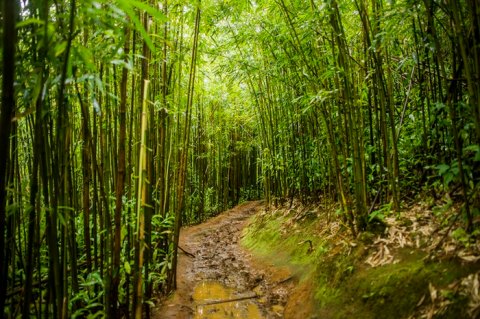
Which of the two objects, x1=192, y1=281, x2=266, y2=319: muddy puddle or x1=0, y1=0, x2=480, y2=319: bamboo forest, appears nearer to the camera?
x1=0, y1=0, x2=480, y2=319: bamboo forest

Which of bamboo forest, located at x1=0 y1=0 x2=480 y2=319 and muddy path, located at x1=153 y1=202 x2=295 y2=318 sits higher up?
bamboo forest, located at x1=0 y1=0 x2=480 y2=319

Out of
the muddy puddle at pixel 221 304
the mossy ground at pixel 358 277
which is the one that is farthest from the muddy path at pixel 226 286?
the mossy ground at pixel 358 277

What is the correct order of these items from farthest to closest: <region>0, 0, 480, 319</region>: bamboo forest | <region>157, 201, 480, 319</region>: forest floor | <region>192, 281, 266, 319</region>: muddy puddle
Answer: <region>192, 281, 266, 319</region>: muddy puddle → <region>157, 201, 480, 319</region>: forest floor → <region>0, 0, 480, 319</region>: bamboo forest

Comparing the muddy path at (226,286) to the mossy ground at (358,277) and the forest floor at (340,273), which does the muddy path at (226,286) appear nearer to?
the forest floor at (340,273)

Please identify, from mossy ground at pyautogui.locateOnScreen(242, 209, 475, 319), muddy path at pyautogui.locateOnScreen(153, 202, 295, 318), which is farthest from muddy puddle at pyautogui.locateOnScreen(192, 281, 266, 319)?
mossy ground at pyautogui.locateOnScreen(242, 209, 475, 319)

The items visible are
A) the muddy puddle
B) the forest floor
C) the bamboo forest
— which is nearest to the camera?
the bamboo forest

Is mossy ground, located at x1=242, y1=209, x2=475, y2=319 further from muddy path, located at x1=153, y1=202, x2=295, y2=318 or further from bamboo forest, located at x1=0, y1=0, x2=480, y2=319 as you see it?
muddy path, located at x1=153, y1=202, x2=295, y2=318

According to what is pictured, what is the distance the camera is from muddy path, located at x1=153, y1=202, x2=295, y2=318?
9.16ft

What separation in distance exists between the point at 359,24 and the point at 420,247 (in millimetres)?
2173

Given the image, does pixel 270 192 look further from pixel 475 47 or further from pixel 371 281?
pixel 475 47

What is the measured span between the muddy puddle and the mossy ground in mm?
412

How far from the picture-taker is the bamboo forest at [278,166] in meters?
1.48

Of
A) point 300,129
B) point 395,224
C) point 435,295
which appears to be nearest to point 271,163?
point 300,129

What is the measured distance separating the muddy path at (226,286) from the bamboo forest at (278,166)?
28mm
